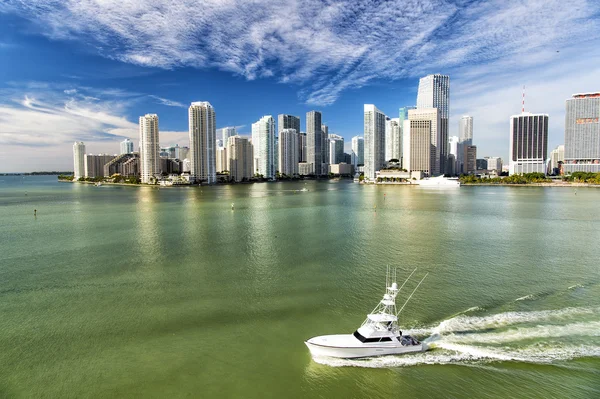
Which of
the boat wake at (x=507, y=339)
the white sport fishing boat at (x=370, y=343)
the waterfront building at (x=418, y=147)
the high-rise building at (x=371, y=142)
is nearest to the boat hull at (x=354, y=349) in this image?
the white sport fishing boat at (x=370, y=343)

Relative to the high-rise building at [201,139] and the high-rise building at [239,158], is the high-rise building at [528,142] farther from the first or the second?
the high-rise building at [201,139]

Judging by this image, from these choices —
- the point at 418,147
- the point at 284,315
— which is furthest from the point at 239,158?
the point at 284,315

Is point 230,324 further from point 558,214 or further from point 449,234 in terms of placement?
point 558,214

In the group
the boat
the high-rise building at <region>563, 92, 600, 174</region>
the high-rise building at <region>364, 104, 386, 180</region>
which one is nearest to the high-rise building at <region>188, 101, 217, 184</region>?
the high-rise building at <region>364, 104, 386, 180</region>

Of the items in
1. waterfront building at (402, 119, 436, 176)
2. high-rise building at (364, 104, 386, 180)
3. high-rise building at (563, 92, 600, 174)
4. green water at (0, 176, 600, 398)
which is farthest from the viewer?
high-rise building at (364, 104, 386, 180)

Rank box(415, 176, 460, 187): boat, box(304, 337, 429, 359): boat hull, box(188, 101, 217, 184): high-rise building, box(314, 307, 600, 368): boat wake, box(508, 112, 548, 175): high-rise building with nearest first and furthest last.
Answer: box(304, 337, 429, 359): boat hull → box(314, 307, 600, 368): boat wake → box(415, 176, 460, 187): boat → box(188, 101, 217, 184): high-rise building → box(508, 112, 548, 175): high-rise building

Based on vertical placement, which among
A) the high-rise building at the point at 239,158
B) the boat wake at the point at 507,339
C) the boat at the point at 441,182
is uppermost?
the high-rise building at the point at 239,158

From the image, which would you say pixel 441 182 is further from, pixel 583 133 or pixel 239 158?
pixel 239 158

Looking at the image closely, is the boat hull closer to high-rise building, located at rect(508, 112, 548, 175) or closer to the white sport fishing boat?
the white sport fishing boat
